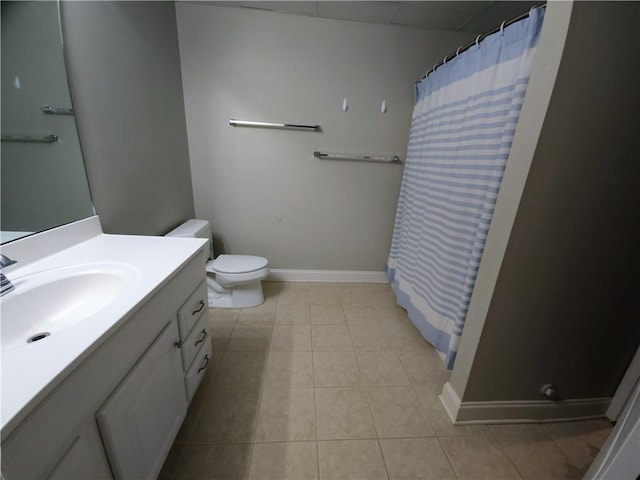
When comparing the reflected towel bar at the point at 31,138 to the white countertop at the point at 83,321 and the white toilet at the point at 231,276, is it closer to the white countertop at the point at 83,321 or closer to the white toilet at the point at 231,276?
the white countertop at the point at 83,321

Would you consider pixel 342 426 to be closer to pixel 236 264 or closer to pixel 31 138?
pixel 236 264

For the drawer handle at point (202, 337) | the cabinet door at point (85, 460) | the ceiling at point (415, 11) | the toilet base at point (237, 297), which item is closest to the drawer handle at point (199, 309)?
the drawer handle at point (202, 337)

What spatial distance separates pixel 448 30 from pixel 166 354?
2799mm

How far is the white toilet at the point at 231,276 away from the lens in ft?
6.12

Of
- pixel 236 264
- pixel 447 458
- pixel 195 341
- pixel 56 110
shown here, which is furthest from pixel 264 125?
pixel 447 458

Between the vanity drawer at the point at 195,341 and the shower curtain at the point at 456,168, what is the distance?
1.32 metres

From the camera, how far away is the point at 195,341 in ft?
3.64

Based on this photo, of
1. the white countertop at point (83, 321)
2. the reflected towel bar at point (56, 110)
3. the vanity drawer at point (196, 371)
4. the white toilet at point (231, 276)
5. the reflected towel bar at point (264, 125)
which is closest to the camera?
the white countertop at point (83, 321)

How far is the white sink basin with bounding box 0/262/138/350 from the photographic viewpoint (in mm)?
698

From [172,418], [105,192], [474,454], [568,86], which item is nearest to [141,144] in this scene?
[105,192]

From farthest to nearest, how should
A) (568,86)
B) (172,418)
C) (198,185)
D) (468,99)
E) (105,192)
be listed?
(198,185), (468,99), (105,192), (172,418), (568,86)

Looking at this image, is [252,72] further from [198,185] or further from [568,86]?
[568,86]

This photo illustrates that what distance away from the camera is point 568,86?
0.78 meters

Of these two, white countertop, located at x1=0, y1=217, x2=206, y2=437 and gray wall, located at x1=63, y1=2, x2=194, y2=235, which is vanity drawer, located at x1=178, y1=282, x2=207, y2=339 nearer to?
white countertop, located at x1=0, y1=217, x2=206, y2=437
